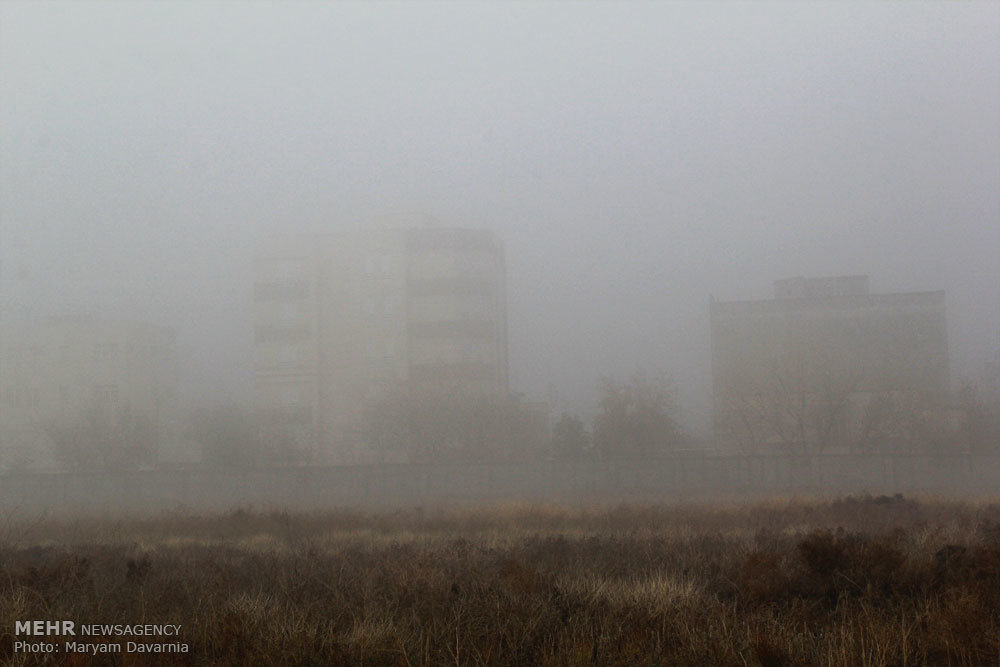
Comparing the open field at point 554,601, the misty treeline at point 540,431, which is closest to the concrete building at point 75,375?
the misty treeline at point 540,431

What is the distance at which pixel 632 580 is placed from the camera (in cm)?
1220

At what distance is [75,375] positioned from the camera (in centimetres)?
11162

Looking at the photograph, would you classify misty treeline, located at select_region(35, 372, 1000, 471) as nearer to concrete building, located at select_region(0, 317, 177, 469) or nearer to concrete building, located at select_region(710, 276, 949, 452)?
concrete building, located at select_region(710, 276, 949, 452)

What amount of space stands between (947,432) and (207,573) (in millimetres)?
71692

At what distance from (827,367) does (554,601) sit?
8274 centimetres

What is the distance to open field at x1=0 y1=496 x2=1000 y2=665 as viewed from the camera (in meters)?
7.96

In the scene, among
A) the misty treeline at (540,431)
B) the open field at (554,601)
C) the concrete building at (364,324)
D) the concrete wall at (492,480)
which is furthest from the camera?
the concrete building at (364,324)

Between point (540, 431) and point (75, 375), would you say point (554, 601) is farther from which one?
point (75, 375)

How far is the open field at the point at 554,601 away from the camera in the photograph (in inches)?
313

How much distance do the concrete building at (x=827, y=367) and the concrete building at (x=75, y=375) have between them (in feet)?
216

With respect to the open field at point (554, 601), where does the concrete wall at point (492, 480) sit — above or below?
below

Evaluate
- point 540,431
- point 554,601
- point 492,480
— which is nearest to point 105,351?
point 540,431

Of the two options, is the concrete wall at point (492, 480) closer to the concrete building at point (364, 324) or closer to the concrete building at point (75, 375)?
the concrete building at point (364, 324)

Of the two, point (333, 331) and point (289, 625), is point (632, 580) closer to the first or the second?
point (289, 625)
